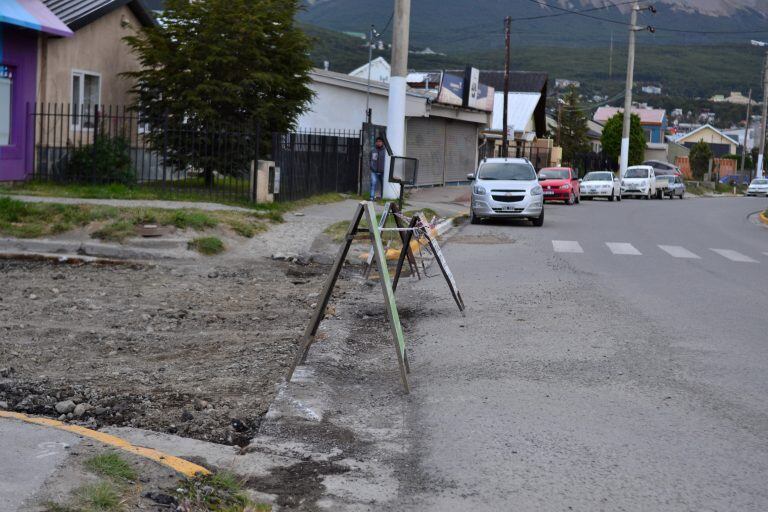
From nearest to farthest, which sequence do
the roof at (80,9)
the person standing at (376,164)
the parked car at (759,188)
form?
the roof at (80,9) < the person standing at (376,164) < the parked car at (759,188)

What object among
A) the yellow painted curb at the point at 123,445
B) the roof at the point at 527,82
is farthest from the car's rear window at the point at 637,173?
the yellow painted curb at the point at 123,445

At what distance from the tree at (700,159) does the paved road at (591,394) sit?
95.0m

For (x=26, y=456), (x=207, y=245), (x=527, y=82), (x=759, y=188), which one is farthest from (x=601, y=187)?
(x=26, y=456)

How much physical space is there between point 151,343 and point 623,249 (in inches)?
484

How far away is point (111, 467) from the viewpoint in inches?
204

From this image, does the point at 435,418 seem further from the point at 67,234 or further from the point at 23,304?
the point at 67,234

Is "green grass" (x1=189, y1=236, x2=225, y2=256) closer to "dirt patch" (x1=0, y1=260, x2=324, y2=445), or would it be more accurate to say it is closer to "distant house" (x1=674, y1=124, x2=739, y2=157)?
"dirt patch" (x1=0, y1=260, x2=324, y2=445)

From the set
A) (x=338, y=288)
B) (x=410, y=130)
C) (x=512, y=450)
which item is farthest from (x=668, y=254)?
(x=410, y=130)

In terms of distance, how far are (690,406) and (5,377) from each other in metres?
5.04

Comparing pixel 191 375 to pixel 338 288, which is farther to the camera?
pixel 338 288

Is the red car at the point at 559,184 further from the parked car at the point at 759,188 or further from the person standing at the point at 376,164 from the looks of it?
the parked car at the point at 759,188

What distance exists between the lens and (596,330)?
10.1 m

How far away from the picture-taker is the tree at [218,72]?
2275cm

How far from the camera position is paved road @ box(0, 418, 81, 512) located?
4.72 meters
